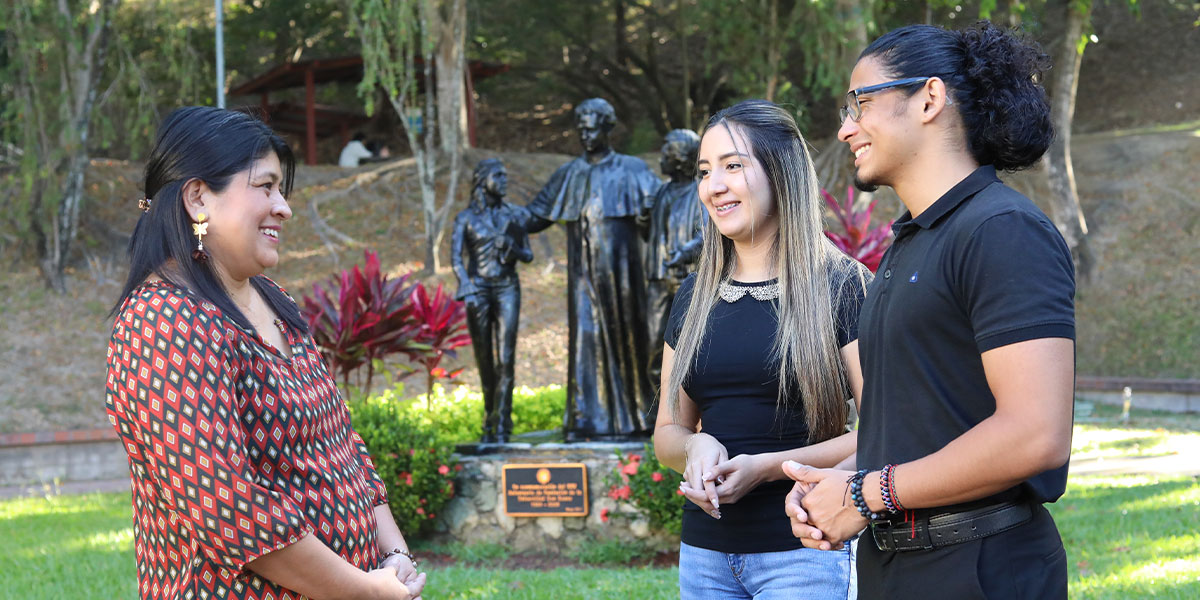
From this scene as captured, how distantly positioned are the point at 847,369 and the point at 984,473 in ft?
3.13

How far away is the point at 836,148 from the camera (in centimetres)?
1959

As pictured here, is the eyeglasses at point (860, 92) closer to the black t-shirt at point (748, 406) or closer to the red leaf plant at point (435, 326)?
the black t-shirt at point (748, 406)

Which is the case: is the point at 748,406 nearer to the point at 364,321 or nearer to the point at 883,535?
the point at 883,535

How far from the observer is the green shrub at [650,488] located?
6.81 m

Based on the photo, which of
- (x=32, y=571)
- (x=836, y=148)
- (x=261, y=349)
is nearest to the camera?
(x=261, y=349)

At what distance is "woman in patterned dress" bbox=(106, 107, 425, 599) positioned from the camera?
1.96 metres

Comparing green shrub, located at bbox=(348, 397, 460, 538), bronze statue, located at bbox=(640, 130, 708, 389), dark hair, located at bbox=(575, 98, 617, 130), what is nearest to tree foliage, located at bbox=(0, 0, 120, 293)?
green shrub, located at bbox=(348, 397, 460, 538)

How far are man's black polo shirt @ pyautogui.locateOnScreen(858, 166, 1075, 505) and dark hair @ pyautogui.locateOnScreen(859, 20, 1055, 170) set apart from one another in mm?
62

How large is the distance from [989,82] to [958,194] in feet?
0.69

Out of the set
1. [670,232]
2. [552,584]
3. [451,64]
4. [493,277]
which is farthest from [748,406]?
[451,64]

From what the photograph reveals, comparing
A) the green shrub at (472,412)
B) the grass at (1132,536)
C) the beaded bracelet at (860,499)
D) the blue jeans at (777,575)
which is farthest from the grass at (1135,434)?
the beaded bracelet at (860,499)

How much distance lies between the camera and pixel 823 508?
1.99 meters

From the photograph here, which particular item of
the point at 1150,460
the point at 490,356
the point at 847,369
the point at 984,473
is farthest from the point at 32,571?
the point at 1150,460

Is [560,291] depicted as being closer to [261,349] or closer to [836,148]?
[836,148]
